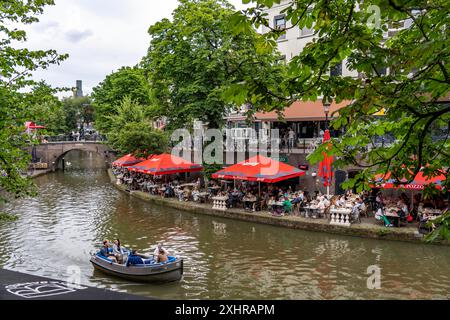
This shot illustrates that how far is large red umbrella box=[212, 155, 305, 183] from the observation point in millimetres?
22234

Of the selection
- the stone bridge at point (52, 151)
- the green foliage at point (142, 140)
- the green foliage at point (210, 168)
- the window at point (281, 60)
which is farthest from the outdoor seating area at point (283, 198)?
the stone bridge at point (52, 151)

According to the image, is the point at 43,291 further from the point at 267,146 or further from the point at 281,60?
the point at 281,60

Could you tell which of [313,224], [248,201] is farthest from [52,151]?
[313,224]

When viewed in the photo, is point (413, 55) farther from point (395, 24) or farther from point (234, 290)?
point (234, 290)

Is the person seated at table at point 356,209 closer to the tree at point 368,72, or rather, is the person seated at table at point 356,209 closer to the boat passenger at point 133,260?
the boat passenger at point 133,260

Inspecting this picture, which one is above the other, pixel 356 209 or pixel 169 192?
pixel 356 209

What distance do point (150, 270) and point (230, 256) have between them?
161 inches

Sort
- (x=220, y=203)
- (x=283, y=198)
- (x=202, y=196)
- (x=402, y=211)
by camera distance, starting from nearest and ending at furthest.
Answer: (x=402, y=211) → (x=283, y=198) → (x=220, y=203) → (x=202, y=196)

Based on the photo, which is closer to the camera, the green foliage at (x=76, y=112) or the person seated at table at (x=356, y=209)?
the person seated at table at (x=356, y=209)

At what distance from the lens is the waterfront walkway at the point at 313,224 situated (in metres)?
17.5

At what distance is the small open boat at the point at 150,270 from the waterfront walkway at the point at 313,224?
26.5ft

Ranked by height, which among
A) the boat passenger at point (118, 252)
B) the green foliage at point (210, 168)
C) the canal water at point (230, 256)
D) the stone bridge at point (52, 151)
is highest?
the stone bridge at point (52, 151)

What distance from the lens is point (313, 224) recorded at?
1959 cm
